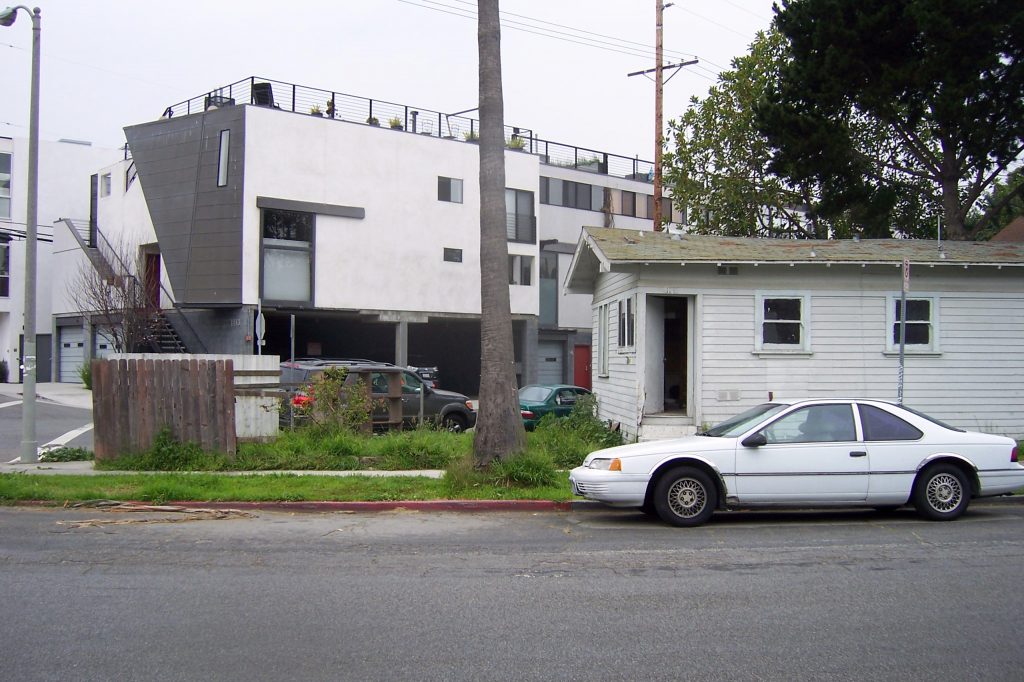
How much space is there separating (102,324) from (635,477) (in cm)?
2955

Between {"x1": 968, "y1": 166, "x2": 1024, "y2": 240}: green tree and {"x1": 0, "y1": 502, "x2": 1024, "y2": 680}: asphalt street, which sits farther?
{"x1": 968, "y1": 166, "x2": 1024, "y2": 240}: green tree

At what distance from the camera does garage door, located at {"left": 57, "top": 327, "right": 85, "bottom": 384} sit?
136 feet

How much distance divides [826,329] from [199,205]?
22.5 metres

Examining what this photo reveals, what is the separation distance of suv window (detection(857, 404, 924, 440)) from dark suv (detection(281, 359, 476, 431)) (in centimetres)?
921

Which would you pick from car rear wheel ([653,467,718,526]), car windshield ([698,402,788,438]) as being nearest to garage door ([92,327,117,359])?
car windshield ([698,402,788,438])

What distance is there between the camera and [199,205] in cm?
3136

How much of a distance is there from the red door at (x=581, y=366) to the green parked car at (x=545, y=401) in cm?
2074

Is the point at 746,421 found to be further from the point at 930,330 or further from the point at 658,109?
the point at 658,109

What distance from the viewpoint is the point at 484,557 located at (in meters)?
8.59

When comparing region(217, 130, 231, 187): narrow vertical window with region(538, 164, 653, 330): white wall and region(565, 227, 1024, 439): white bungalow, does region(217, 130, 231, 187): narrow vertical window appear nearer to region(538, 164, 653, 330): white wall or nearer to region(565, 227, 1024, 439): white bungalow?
region(538, 164, 653, 330): white wall

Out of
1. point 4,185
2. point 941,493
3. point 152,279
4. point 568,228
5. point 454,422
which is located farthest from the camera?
point 4,185

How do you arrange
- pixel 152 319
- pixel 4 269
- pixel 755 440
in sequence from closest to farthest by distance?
pixel 755 440 → pixel 152 319 → pixel 4 269

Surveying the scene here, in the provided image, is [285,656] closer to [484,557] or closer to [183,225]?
[484,557]

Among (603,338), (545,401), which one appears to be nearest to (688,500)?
(603,338)
